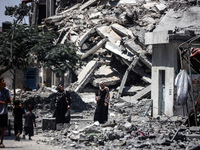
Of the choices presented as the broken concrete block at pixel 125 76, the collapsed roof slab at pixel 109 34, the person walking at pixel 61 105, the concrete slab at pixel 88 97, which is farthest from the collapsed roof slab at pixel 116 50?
the person walking at pixel 61 105

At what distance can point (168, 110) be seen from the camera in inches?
543

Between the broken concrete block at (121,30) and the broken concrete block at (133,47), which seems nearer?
the broken concrete block at (133,47)

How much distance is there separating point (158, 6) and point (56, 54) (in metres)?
9.84

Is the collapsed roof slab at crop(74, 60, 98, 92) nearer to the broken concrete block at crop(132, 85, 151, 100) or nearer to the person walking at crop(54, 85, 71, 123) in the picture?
the broken concrete block at crop(132, 85, 151, 100)

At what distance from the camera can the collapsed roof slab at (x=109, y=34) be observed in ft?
70.8

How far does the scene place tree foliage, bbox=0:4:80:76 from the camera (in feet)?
49.9

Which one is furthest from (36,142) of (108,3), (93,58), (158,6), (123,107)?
(108,3)

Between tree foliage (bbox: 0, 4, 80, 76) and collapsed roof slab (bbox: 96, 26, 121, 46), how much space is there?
5.10 m

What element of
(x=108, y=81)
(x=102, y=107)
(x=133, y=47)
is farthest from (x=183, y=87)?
(x=108, y=81)

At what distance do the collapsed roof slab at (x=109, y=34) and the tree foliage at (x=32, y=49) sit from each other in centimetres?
510

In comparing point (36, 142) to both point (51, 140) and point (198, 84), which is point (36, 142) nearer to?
point (51, 140)

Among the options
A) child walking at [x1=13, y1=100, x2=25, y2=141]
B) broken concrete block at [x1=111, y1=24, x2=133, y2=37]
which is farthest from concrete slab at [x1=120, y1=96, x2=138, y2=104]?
child walking at [x1=13, y1=100, x2=25, y2=141]

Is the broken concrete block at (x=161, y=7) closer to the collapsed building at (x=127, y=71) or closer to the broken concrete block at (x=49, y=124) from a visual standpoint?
the collapsed building at (x=127, y=71)

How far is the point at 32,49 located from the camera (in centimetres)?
1563
